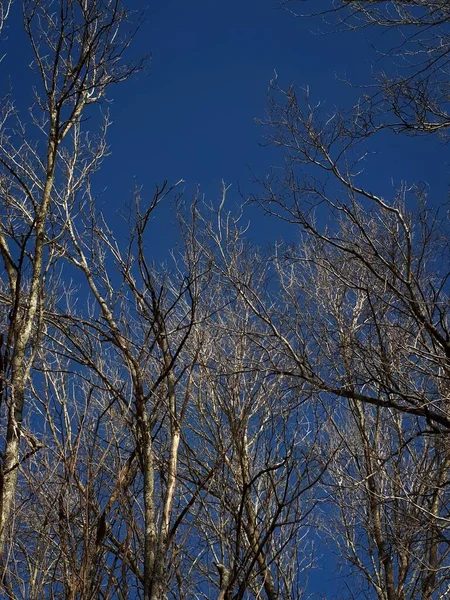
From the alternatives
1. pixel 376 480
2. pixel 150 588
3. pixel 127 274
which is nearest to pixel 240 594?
pixel 150 588

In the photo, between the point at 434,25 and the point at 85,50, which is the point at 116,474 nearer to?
the point at 85,50

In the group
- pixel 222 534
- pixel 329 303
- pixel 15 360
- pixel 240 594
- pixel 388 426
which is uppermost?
pixel 329 303

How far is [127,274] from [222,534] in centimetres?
125

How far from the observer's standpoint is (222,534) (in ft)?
10.6

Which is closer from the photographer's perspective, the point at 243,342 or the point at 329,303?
the point at 243,342

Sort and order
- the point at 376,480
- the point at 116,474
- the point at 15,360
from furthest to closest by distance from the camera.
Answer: the point at 376,480
the point at 116,474
the point at 15,360

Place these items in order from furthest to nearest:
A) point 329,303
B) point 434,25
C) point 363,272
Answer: point 329,303 < point 363,272 < point 434,25

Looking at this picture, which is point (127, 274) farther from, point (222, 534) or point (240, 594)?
point (240, 594)

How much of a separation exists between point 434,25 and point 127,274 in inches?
95.8

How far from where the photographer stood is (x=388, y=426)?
8.87 metres

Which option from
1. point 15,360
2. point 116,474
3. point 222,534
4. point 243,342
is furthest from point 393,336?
point 15,360

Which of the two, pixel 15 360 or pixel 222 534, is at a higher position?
pixel 15 360

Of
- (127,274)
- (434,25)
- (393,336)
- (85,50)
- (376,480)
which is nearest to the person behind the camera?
(85,50)

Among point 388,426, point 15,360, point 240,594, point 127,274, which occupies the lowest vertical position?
point 240,594
